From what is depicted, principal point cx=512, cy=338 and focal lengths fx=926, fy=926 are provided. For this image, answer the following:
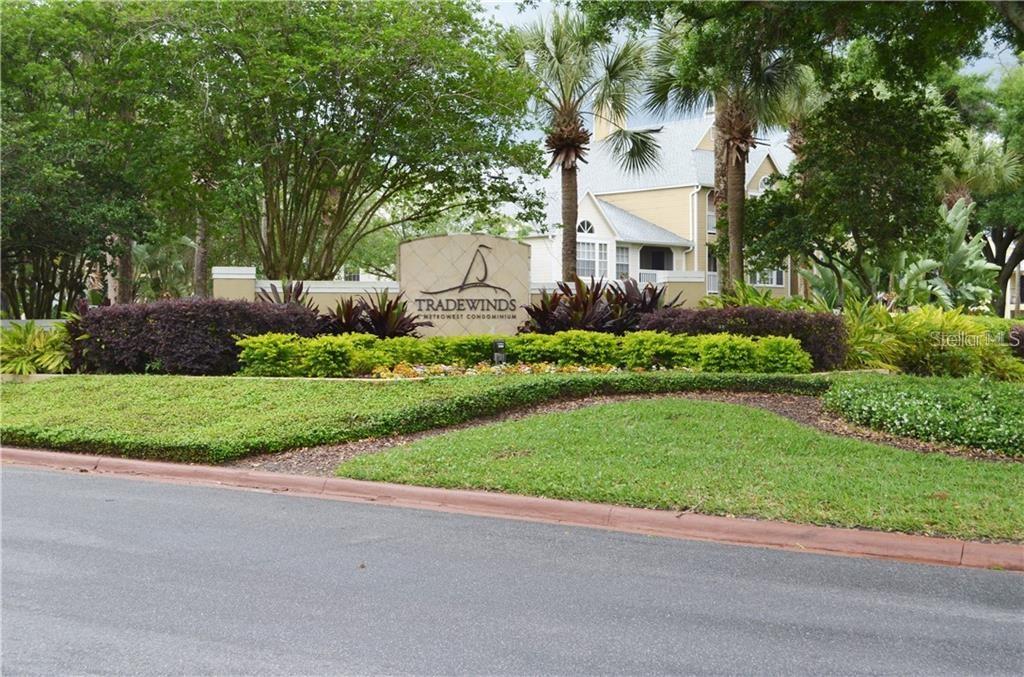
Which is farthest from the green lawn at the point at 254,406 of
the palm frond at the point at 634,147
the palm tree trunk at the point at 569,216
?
the palm frond at the point at 634,147

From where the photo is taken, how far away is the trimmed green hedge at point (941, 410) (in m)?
9.67

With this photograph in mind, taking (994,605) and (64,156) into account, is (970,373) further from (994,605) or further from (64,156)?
(64,156)

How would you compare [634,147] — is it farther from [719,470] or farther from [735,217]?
[719,470]

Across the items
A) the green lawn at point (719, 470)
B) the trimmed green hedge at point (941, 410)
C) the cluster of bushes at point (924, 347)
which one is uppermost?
the cluster of bushes at point (924, 347)

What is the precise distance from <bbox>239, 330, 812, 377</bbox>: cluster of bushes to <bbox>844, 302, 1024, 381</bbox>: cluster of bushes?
219 centimetres

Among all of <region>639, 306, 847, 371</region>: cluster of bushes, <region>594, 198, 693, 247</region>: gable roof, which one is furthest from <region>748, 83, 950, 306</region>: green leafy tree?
<region>594, 198, 693, 247</region>: gable roof

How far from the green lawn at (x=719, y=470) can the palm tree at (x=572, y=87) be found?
1355cm

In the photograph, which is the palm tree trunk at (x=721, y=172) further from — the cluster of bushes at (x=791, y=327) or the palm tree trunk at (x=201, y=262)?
the palm tree trunk at (x=201, y=262)

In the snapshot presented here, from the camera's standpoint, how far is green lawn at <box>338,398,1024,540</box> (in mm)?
7188

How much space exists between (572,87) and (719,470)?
58.4ft

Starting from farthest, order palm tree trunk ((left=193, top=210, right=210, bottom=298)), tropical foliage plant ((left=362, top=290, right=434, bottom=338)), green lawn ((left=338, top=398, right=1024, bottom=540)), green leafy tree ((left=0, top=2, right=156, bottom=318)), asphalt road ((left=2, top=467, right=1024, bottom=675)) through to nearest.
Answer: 1. palm tree trunk ((left=193, top=210, right=210, bottom=298))
2. green leafy tree ((left=0, top=2, right=156, bottom=318))
3. tropical foliage plant ((left=362, top=290, right=434, bottom=338))
4. green lawn ((left=338, top=398, right=1024, bottom=540))
5. asphalt road ((left=2, top=467, right=1024, bottom=675))

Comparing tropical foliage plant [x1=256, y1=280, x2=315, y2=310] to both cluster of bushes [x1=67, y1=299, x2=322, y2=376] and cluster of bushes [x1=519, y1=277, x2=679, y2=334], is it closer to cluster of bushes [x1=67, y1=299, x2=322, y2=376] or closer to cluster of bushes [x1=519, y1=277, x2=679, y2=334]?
cluster of bushes [x1=67, y1=299, x2=322, y2=376]

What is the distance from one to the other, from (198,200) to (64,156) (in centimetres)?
409

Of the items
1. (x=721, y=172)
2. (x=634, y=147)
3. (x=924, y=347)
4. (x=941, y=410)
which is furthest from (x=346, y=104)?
(x=941, y=410)
